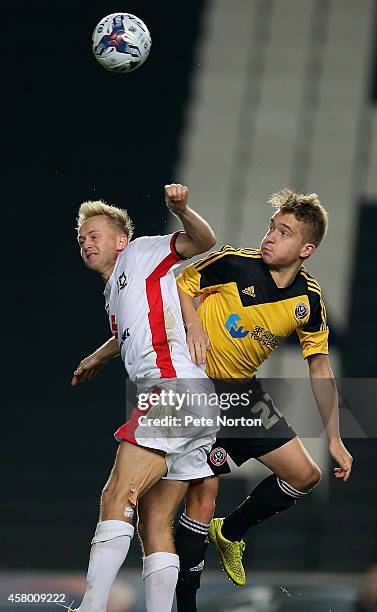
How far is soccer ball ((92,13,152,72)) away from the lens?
498cm

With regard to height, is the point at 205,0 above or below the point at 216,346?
above

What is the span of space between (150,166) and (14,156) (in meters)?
0.86

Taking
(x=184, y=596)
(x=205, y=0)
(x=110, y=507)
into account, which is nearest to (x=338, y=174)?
(x=205, y=0)

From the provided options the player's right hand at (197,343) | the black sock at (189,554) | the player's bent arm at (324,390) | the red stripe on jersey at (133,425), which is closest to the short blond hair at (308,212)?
the player's bent arm at (324,390)

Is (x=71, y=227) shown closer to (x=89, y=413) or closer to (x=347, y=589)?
(x=89, y=413)

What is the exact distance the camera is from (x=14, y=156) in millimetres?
6793

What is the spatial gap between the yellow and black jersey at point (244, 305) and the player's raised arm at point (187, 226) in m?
0.40

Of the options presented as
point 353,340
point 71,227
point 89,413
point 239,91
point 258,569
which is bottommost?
point 258,569

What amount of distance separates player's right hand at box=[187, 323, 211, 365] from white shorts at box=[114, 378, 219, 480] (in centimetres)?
9

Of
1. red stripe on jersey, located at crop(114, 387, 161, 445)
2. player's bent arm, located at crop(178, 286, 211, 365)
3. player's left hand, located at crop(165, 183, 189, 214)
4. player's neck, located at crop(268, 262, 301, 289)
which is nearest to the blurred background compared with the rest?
player's neck, located at crop(268, 262, 301, 289)

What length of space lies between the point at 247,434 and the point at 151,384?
2.47 ft

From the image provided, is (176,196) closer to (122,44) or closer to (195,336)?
(195,336)

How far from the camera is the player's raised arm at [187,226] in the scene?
3770 mm

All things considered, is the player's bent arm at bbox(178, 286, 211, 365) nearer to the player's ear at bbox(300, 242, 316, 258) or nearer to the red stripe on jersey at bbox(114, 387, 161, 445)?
the red stripe on jersey at bbox(114, 387, 161, 445)
